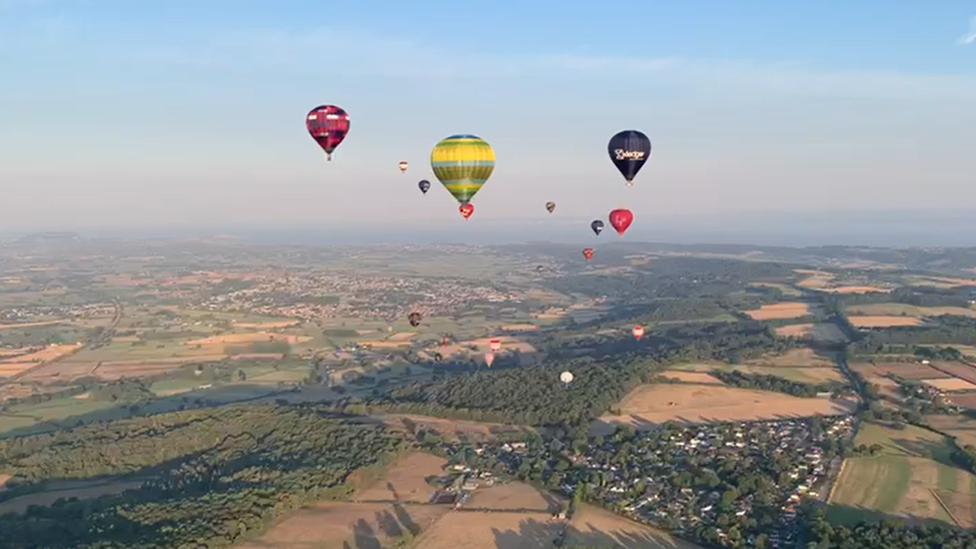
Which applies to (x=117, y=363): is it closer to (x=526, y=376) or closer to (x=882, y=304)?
(x=526, y=376)

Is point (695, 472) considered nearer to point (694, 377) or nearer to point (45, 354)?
point (694, 377)

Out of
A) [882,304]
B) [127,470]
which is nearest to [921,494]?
[127,470]

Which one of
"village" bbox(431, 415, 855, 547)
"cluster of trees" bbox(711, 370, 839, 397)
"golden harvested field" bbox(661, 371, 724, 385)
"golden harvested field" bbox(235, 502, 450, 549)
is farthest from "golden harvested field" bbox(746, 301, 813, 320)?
"golden harvested field" bbox(235, 502, 450, 549)

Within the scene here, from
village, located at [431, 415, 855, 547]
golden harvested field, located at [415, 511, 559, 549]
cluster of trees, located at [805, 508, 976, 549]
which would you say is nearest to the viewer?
cluster of trees, located at [805, 508, 976, 549]

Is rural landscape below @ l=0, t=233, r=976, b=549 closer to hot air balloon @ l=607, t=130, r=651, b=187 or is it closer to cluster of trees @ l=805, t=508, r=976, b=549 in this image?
cluster of trees @ l=805, t=508, r=976, b=549

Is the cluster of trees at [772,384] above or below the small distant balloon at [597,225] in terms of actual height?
below

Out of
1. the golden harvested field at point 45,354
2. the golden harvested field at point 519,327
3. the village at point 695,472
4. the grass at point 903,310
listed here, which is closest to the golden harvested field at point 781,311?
the grass at point 903,310

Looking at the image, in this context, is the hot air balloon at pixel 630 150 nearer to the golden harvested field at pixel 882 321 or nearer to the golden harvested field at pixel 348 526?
the golden harvested field at pixel 348 526
